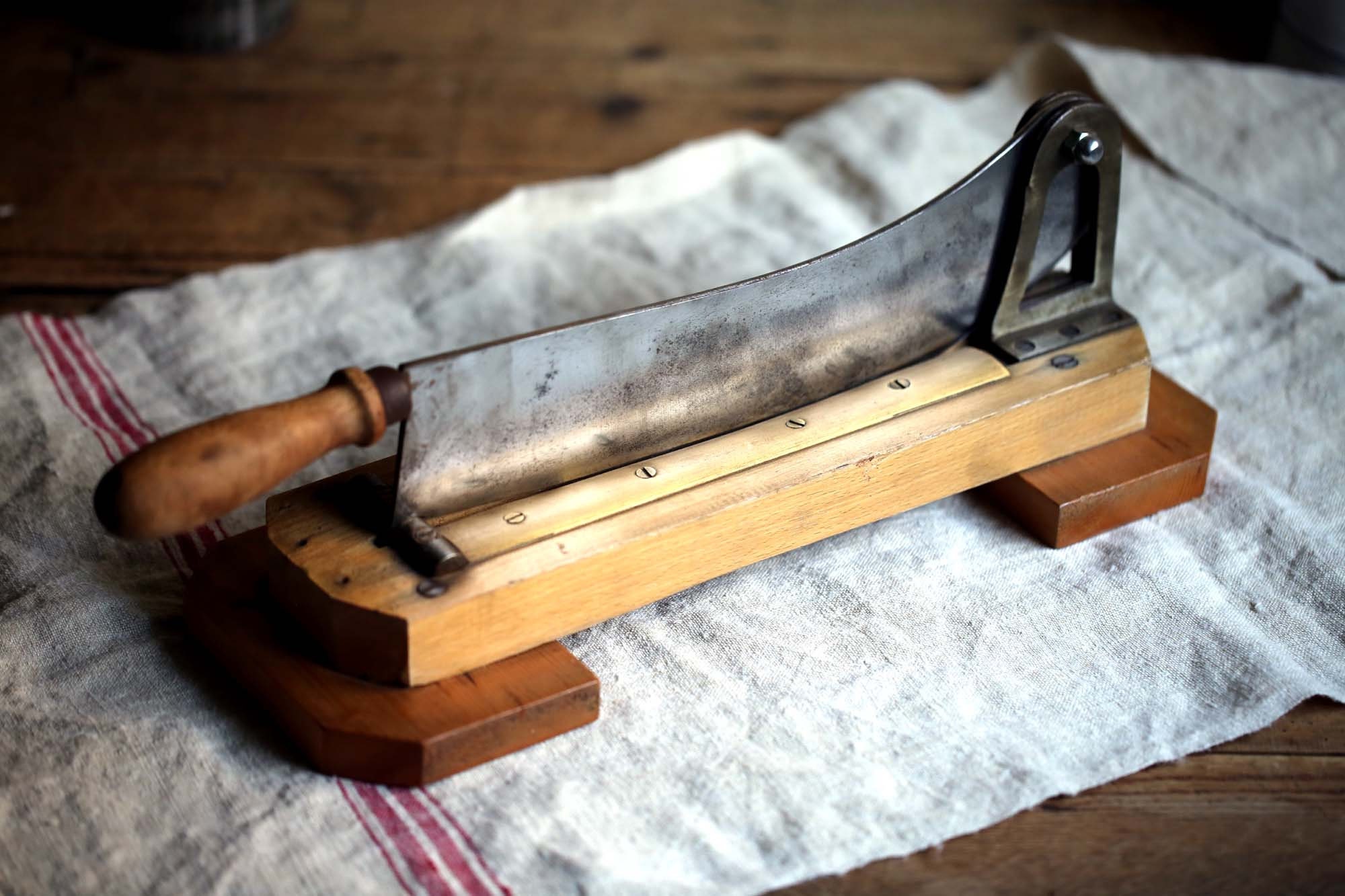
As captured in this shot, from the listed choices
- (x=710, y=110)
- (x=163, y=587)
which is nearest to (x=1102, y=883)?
(x=163, y=587)

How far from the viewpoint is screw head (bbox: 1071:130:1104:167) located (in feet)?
2.17

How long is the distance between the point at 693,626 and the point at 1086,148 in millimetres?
273

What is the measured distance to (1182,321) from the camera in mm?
875

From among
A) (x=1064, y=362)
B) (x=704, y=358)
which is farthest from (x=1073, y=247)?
(x=704, y=358)

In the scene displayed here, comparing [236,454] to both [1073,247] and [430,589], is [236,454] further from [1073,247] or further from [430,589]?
[1073,247]

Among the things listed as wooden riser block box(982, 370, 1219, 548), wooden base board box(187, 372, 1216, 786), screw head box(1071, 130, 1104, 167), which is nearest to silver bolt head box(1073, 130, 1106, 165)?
screw head box(1071, 130, 1104, 167)

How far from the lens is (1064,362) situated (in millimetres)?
692

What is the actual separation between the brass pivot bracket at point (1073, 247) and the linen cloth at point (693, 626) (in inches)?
3.5

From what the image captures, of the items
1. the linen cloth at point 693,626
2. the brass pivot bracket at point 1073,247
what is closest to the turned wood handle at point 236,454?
the linen cloth at point 693,626

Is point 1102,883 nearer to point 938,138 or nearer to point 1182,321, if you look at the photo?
point 1182,321

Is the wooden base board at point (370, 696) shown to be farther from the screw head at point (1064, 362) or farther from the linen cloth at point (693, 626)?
the screw head at point (1064, 362)

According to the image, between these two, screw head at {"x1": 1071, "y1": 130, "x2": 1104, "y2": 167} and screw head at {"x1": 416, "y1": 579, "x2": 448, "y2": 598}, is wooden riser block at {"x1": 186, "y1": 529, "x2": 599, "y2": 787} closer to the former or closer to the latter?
screw head at {"x1": 416, "y1": 579, "x2": 448, "y2": 598}

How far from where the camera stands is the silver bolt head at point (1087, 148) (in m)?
0.66

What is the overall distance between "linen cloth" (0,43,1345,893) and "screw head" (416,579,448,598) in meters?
0.07
